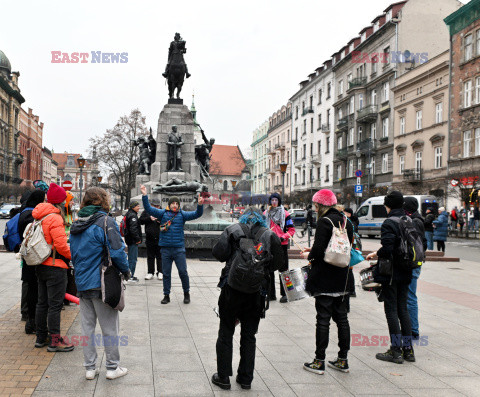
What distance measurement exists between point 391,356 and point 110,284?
123 inches

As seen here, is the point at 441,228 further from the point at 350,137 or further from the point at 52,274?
the point at 350,137

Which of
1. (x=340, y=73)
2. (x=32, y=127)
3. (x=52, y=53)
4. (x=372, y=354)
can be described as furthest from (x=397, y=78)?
(x=32, y=127)

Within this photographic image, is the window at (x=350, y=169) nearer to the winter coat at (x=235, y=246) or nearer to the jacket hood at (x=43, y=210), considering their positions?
the jacket hood at (x=43, y=210)

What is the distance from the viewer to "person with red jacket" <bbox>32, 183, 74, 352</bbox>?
18.1 feet

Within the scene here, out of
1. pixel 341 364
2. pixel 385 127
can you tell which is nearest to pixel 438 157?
pixel 385 127

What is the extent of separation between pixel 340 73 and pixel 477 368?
54.2 m

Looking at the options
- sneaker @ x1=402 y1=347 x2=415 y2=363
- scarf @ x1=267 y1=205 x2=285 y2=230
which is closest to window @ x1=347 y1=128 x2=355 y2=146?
scarf @ x1=267 y1=205 x2=285 y2=230

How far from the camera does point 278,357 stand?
5.51 m

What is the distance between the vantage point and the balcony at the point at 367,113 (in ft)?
155

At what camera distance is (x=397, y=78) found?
4316 cm

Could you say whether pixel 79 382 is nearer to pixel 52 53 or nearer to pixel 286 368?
pixel 286 368

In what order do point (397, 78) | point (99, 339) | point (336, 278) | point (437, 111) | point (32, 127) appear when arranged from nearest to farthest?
point (336, 278) < point (99, 339) < point (437, 111) < point (397, 78) < point (32, 127)

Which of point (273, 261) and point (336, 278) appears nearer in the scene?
point (273, 261)

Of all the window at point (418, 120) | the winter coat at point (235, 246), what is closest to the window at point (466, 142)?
the window at point (418, 120)
